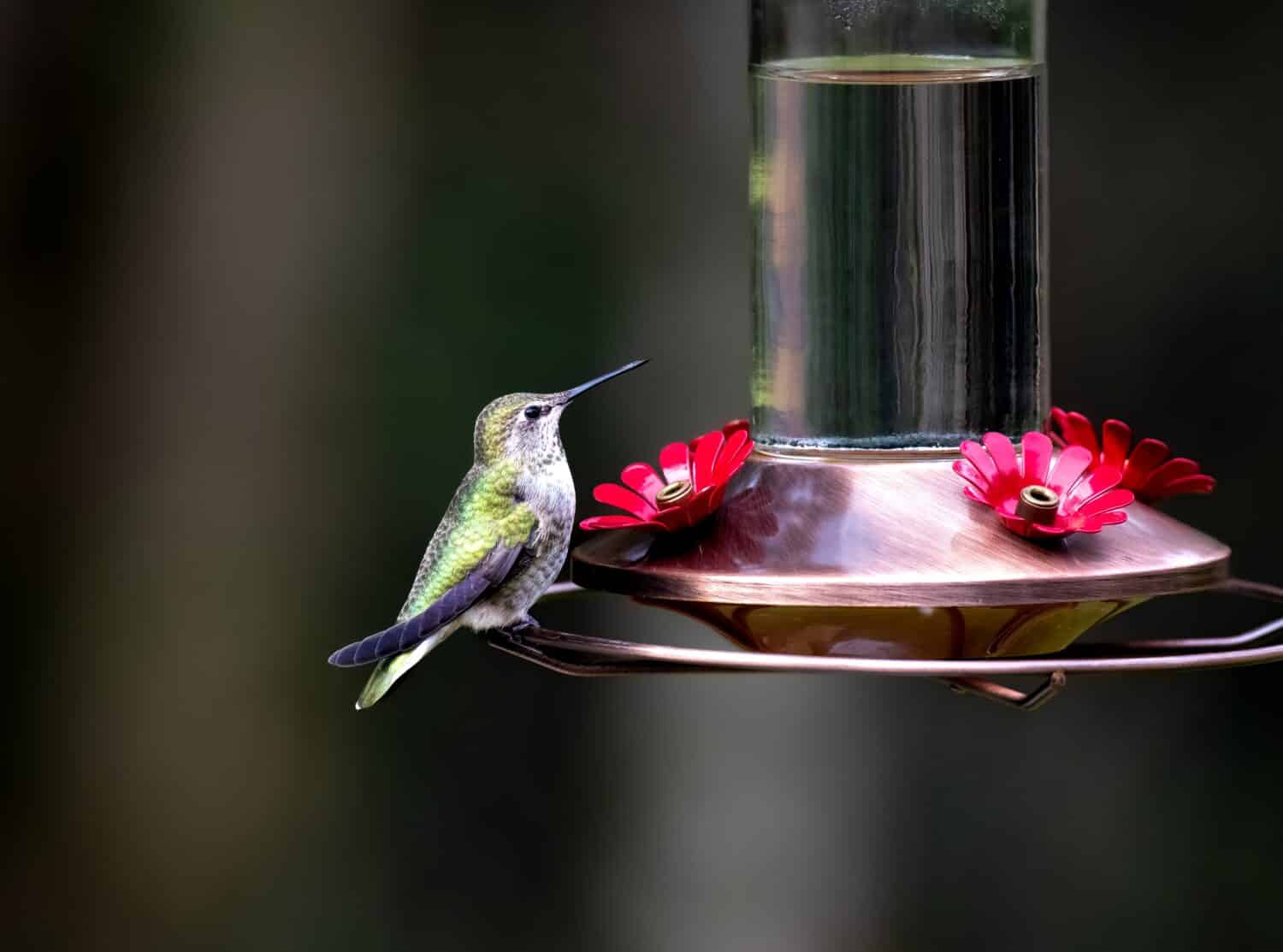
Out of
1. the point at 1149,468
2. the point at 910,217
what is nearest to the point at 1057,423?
the point at 1149,468

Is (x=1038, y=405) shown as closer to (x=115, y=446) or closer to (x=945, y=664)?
(x=945, y=664)

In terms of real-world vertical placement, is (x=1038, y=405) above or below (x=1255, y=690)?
above

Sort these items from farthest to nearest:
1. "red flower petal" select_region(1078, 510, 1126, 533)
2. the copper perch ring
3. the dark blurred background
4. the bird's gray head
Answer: the dark blurred background → the bird's gray head → "red flower petal" select_region(1078, 510, 1126, 533) → the copper perch ring

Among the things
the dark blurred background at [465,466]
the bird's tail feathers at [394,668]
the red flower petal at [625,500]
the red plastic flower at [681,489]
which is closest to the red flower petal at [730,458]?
the red plastic flower at [681,489]

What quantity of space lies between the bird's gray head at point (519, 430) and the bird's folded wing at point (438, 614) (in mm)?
194

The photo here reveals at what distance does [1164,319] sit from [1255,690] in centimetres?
130

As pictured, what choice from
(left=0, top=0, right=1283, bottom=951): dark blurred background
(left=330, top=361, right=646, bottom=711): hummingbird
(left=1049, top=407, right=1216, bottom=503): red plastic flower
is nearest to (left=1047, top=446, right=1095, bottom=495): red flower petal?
(left=1049, top=407, right=1216, bottom=503): red plastic flower

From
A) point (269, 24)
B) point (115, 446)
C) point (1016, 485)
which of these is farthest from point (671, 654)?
point (269, 24)

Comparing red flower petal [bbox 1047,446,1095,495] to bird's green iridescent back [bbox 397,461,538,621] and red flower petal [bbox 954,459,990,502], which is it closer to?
red flower petal [bbox 954,459,990,502]

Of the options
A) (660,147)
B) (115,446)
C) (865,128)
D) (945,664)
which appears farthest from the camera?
(660,147)

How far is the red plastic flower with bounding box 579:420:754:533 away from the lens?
2697 mm

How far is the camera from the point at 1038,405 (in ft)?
10.1

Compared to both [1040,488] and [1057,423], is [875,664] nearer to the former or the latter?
[1040,488]

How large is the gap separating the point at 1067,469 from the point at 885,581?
38 cm
